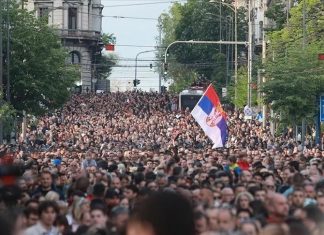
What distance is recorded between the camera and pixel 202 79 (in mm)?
130625

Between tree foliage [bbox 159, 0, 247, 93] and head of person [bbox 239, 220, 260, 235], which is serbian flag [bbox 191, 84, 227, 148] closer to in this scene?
head of person [bbox 239, 220, 260, 235]

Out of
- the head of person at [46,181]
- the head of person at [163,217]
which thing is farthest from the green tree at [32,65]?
the head of person at [163,217]

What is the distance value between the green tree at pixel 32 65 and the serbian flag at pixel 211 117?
18372mm

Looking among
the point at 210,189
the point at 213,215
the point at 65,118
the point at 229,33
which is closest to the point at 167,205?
the point at 213,215

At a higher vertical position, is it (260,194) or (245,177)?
(245,177)

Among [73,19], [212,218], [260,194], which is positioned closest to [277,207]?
[212,218]

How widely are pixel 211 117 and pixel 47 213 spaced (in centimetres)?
2772

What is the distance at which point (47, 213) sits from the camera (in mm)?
15078

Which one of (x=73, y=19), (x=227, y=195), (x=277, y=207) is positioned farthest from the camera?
(x=73, y=19)

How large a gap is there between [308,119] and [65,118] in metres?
35.4

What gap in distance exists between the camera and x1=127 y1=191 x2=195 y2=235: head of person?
19.6 ft

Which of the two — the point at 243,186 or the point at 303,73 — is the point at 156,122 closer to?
the point at 303,73

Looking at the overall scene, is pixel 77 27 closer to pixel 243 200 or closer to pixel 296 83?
pixel 296 83

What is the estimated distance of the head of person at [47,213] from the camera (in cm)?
1501
